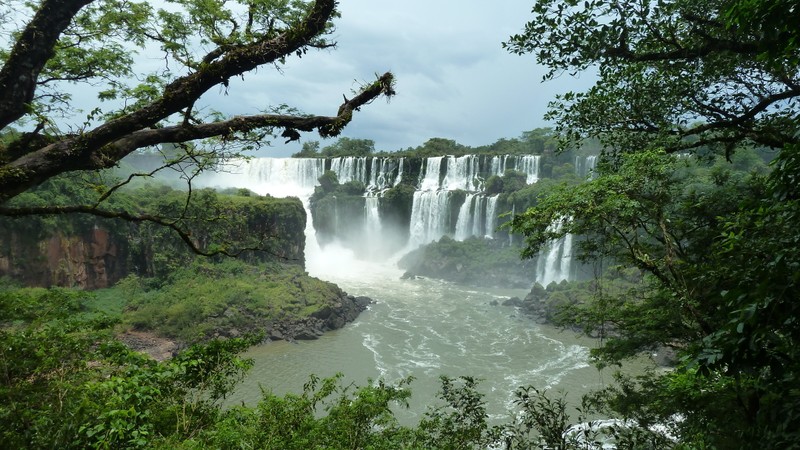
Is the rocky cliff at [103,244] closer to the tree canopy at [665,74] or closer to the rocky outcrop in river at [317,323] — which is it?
the rocky outcrop in river at [317,323]

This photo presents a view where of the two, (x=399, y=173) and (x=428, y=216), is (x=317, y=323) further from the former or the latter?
(x=399, y=173)

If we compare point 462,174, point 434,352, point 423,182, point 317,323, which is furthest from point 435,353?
point 423,182

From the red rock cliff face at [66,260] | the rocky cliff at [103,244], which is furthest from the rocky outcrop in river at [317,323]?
the red rock cliff face at [66,260]

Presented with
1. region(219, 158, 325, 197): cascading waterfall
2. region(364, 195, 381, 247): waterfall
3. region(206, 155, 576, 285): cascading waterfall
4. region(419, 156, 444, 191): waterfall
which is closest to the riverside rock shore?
region(206, 155, 576, 285): cascading waterfall

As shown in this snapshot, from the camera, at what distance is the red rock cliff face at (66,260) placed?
20.8 meters

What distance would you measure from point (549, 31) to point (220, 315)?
71.5 feet

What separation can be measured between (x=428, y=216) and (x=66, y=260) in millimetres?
28037

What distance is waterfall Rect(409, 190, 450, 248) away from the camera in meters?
41.0

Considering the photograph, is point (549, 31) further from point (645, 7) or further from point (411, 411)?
point (411, 411)

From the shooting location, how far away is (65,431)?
313 centimetres

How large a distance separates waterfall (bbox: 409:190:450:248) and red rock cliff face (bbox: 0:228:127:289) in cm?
2435

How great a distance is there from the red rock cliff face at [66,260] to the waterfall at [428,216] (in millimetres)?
24352

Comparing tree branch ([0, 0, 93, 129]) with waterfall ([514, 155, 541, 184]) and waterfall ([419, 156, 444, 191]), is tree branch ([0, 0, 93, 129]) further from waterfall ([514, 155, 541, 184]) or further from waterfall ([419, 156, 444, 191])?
waterfall ([514, 155, 541, 184])

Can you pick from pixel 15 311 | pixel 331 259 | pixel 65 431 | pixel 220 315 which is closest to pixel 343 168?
pixel 331 259
